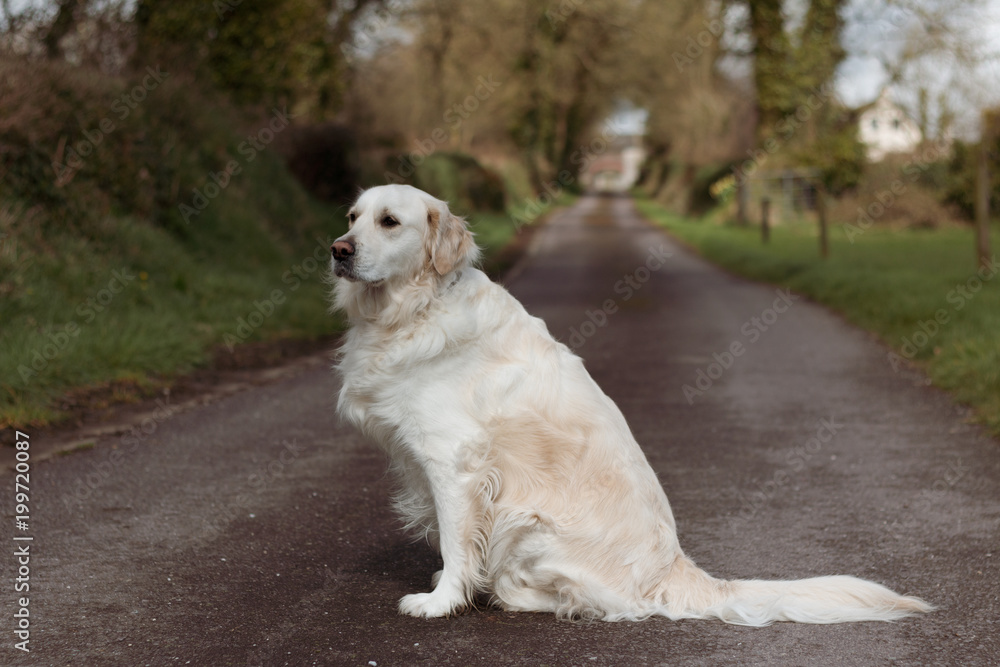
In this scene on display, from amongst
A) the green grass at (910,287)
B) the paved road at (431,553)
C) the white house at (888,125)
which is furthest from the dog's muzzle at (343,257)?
the white house at (888,125)

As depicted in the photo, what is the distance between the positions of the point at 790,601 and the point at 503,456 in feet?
4.07

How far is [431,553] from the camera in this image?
4.81 meters

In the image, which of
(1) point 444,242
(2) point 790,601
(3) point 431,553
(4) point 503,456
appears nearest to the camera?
(2) point 790,601

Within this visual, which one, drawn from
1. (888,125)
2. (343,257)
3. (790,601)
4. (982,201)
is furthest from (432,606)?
(888,125)

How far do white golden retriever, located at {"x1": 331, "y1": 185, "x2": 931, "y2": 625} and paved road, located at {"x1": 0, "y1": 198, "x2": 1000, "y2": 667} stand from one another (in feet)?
0.40

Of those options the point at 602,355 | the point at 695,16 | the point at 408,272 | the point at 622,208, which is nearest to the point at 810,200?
the point at 695,16

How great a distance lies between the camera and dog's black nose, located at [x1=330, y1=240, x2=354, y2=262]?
410 centimetres

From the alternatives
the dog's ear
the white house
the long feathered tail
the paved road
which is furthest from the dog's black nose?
the white house

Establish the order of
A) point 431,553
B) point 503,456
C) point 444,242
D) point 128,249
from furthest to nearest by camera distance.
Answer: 1. point 128,249
2. point 431,553
3. point 444,242
4. point 503,456

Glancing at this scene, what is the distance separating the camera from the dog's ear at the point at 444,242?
4195mm

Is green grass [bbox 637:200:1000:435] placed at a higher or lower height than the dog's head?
lower

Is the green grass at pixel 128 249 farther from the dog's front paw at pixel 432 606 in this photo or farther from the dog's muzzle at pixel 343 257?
the dog's front paw at pixel 432 606

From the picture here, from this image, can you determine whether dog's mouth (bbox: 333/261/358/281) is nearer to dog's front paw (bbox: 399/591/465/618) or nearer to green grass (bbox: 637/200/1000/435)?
dog's front paw (bbox: 399/591/465/618)

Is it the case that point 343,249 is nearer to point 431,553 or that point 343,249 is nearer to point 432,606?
point 432,606
